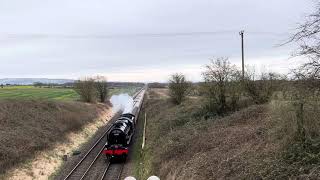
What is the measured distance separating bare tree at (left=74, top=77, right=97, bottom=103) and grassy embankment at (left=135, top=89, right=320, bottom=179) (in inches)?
1933

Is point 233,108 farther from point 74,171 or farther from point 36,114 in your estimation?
point 36,114

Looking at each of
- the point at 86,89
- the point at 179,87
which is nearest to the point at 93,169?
the point at 179,87

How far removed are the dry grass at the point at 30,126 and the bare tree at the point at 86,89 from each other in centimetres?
2152

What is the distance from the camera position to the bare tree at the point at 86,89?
79938 millimetres

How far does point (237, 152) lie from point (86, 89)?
213ft

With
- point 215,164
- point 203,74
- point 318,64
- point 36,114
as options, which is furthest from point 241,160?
point 36,114

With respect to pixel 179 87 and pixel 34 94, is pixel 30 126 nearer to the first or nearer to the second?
pixel 179 87

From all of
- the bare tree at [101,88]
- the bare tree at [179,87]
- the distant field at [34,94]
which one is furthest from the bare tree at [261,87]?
the bare tree at [101,88]

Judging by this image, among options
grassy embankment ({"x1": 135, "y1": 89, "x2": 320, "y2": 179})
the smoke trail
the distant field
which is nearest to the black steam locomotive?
grassy embankment ({"x1": 135, "y1": 89, "x2": 320, "y2": 179})

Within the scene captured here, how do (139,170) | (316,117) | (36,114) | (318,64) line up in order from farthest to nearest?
1. (36,114)
2. (139,170)
3. (316,117)
4. (318,64)

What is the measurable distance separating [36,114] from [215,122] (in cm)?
2408

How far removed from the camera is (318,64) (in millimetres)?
13289

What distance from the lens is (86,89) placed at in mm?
80688

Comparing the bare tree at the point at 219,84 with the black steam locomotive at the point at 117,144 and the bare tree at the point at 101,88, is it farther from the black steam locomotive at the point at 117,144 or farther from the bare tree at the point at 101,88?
the bare tree at the point at 101,88
